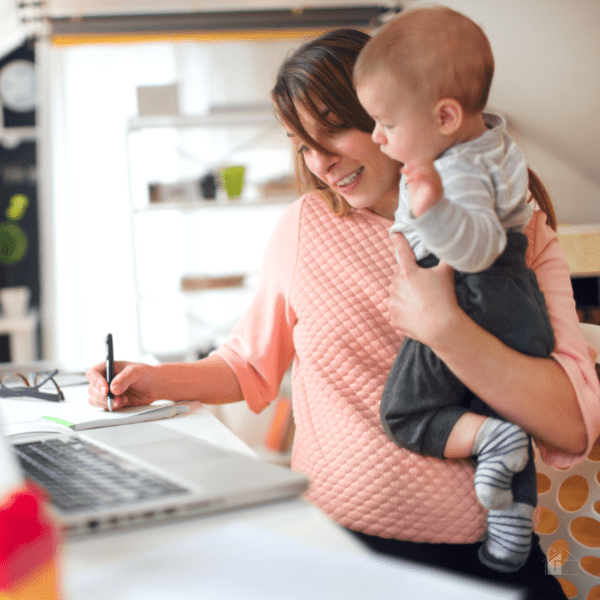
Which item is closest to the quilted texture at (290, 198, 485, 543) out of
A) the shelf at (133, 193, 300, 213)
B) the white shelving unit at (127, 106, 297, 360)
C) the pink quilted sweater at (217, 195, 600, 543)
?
the pink quilted sweater at (217, 195, 600, 543)

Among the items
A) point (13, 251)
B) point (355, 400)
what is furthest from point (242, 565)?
point (13, 251)

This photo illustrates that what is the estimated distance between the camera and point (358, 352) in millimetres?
1057

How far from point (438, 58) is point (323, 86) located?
23 centimetres

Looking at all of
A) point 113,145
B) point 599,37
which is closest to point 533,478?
point 599,37

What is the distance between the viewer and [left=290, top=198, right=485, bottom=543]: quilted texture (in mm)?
963

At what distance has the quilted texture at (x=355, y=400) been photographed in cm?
96

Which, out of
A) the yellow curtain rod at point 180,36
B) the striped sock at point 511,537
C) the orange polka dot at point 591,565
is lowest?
the orange polka dot at point 591,565

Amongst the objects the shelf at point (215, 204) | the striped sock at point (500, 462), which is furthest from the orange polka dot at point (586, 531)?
the shelf at point (215, 204)

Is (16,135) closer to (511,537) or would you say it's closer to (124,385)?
(124,385)

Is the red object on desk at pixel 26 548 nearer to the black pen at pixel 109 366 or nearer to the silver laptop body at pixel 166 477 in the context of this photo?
the silver laptop body at pixel 166 477

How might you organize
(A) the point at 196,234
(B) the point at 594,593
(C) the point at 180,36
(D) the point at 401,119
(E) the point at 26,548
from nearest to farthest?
(E) the point at 26,548 → (D) the point at 401,119 → (B) the point at 594,593 → (C) the point at 180,36 → (A) the point at 196,234

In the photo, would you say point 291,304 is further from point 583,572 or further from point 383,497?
point 583,572

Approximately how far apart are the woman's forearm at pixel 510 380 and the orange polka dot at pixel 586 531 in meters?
0.24

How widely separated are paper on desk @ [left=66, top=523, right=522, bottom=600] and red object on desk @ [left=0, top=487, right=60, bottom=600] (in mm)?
86
